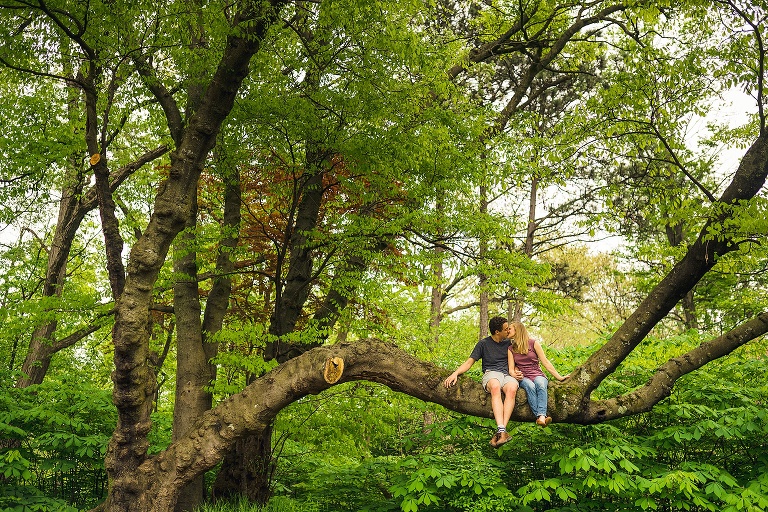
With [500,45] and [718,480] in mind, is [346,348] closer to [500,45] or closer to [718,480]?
[718,480]

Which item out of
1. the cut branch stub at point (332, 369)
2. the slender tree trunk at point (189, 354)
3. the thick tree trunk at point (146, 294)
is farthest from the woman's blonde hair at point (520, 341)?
the slender tree trunk at point (189, 354)

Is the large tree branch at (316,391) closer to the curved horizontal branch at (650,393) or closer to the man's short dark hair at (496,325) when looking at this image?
the curved horizontal branch at (650,393)

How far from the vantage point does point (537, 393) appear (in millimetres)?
6719

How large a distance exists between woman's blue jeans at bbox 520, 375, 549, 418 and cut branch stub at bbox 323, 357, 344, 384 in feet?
6.46

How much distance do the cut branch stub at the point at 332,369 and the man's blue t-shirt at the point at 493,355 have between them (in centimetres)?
144

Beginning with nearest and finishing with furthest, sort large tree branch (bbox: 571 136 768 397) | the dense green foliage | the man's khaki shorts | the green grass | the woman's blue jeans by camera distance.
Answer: large tree branch (bbox: 571 136 768 397), the woman's blue jeans, the man's khaki shorts, the dense green foliage, the green grass

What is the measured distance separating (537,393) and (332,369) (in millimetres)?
2206

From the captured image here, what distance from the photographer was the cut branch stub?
7.05m

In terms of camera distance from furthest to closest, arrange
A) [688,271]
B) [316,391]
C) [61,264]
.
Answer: [61,264], [316,391], [688,271]

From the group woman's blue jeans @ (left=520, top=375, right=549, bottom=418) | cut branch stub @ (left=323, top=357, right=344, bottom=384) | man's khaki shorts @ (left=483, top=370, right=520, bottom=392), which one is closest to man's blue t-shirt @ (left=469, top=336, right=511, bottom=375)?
man's khaki shorts @ (left=483, top=370, right=520, bottom=392)

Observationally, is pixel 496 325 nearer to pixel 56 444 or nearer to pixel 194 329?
pixel 194 329

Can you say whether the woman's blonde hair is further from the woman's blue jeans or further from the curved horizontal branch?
the curved horizontal branch

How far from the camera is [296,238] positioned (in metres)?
10.3

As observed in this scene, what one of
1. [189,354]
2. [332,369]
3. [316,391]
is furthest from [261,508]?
[332,369]
